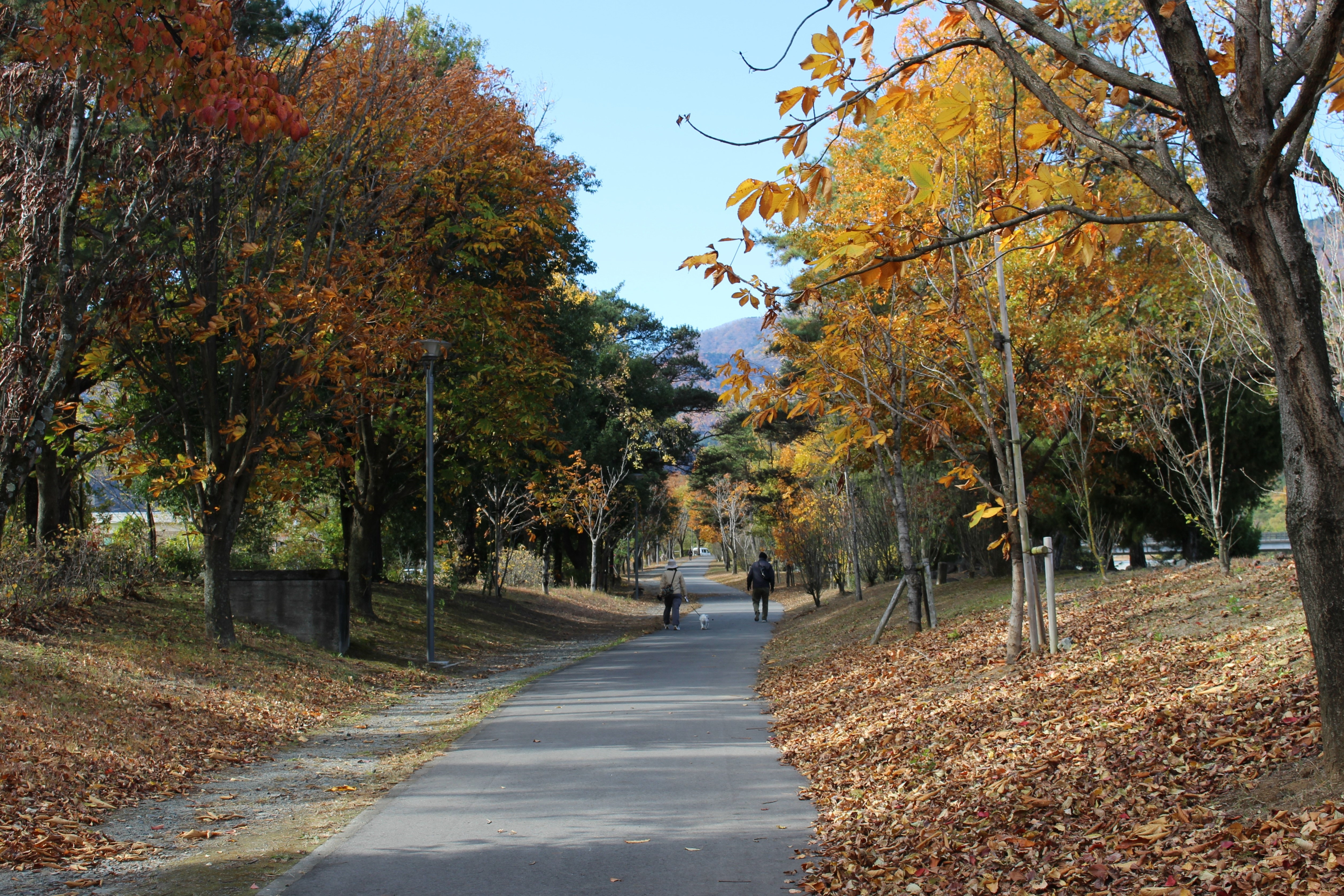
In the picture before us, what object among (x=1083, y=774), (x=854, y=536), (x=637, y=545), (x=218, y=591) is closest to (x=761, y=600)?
(x=854, y=536)

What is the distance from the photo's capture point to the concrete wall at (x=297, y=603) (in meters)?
15.7

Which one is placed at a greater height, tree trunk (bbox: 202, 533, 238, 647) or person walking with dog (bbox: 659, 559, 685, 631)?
tree trunk (bbox: 202, 533, 238, 647)

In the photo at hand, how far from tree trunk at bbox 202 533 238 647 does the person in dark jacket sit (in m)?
16.4

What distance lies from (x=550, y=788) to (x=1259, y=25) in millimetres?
6201

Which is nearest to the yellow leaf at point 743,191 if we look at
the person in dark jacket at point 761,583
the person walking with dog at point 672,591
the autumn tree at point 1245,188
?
the autumn tree at point 1245,188

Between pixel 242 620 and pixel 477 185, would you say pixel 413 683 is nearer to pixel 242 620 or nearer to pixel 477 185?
pixel 242 620

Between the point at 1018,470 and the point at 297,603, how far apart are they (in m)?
11.0

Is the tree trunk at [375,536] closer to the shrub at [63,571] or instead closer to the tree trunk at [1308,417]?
the shrub at [63,571]

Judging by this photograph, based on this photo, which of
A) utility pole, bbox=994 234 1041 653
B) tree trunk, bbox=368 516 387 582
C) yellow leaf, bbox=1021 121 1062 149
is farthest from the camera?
tree trunk, bbox=368 516 387 582

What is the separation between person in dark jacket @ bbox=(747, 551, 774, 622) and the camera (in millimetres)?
28359

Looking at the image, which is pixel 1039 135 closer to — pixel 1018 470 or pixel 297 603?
pixel 1018 470

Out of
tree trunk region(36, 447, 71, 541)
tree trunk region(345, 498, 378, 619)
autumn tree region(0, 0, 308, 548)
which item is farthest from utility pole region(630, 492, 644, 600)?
autumn tree region(0, 0, 308, 548)

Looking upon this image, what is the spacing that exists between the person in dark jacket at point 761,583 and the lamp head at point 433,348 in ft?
47.1

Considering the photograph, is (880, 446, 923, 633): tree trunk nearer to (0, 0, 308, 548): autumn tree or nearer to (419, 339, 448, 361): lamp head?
(419, 339, 448, 361): lamp head
